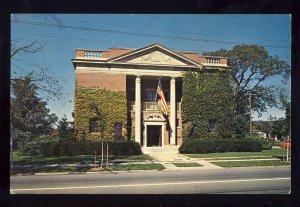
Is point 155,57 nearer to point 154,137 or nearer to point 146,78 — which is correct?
point 146,78

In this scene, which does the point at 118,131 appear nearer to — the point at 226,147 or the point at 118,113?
the point at 118,113

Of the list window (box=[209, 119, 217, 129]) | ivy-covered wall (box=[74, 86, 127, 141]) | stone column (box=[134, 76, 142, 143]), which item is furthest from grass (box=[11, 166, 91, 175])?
window (box=[209, 119, 217, 129])

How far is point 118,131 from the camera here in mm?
10398

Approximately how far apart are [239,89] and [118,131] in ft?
14.6

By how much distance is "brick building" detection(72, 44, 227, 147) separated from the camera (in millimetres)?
8977

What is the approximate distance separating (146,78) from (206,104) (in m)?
2.43

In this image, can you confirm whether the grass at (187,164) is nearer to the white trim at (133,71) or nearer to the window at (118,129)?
the window at (118,129)

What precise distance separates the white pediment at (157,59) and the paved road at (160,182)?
3.65m

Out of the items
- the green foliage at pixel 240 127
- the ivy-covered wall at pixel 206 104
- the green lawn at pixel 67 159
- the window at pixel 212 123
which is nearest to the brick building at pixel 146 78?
the ivy-covered wall at pixel 206 104

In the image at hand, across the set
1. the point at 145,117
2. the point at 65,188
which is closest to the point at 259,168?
the point at 145,117

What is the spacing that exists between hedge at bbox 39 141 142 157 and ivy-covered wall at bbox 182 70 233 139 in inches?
84.9

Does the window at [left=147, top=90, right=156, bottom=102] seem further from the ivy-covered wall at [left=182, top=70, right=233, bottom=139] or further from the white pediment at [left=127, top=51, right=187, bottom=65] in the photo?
the white pediment at [left=127, top=51, right=187, bottom=65]
